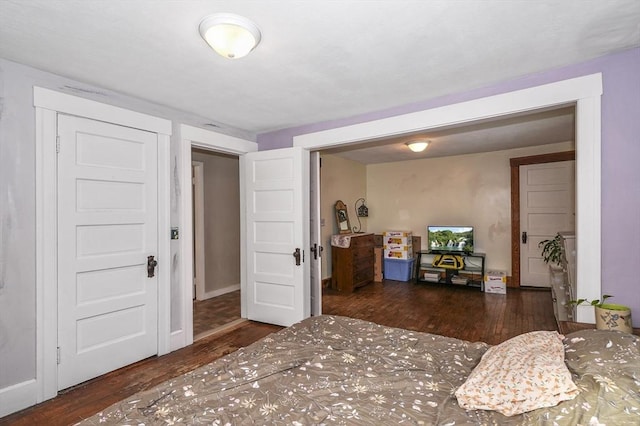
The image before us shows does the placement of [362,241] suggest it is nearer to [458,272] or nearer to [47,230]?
[458,272]

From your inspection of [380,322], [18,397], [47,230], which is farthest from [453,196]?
[18,397]

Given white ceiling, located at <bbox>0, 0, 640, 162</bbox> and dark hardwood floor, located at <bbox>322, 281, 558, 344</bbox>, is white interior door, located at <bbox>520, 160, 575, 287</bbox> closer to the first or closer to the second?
dark hardwood floor, located at <bbox>322, 281, 558, 344</bbox>

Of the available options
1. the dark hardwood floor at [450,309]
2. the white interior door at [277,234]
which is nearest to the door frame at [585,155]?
the dark hardwood floor at [450,309]

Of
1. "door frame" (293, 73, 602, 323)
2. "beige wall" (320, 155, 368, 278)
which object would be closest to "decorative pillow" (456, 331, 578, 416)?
"door frame" (293, 73, 602, 323)

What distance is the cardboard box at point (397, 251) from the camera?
5979 millimetres

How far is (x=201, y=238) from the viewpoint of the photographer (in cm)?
501

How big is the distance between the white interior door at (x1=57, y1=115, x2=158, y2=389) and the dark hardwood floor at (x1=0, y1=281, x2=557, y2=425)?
0.22 meters

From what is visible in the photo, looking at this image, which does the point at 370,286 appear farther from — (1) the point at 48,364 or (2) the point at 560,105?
(1) the point at 48,364

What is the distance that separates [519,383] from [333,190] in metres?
4.82

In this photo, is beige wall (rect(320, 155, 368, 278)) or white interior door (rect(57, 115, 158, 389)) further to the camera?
beige wall (rect(320, 155, 368, 278))

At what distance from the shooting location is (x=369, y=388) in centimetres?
136

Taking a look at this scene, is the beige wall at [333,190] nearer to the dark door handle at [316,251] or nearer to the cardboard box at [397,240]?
the cardboard box at [397,240]

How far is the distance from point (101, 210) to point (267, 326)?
2112mm

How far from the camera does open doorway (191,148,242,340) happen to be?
498 centimetres
